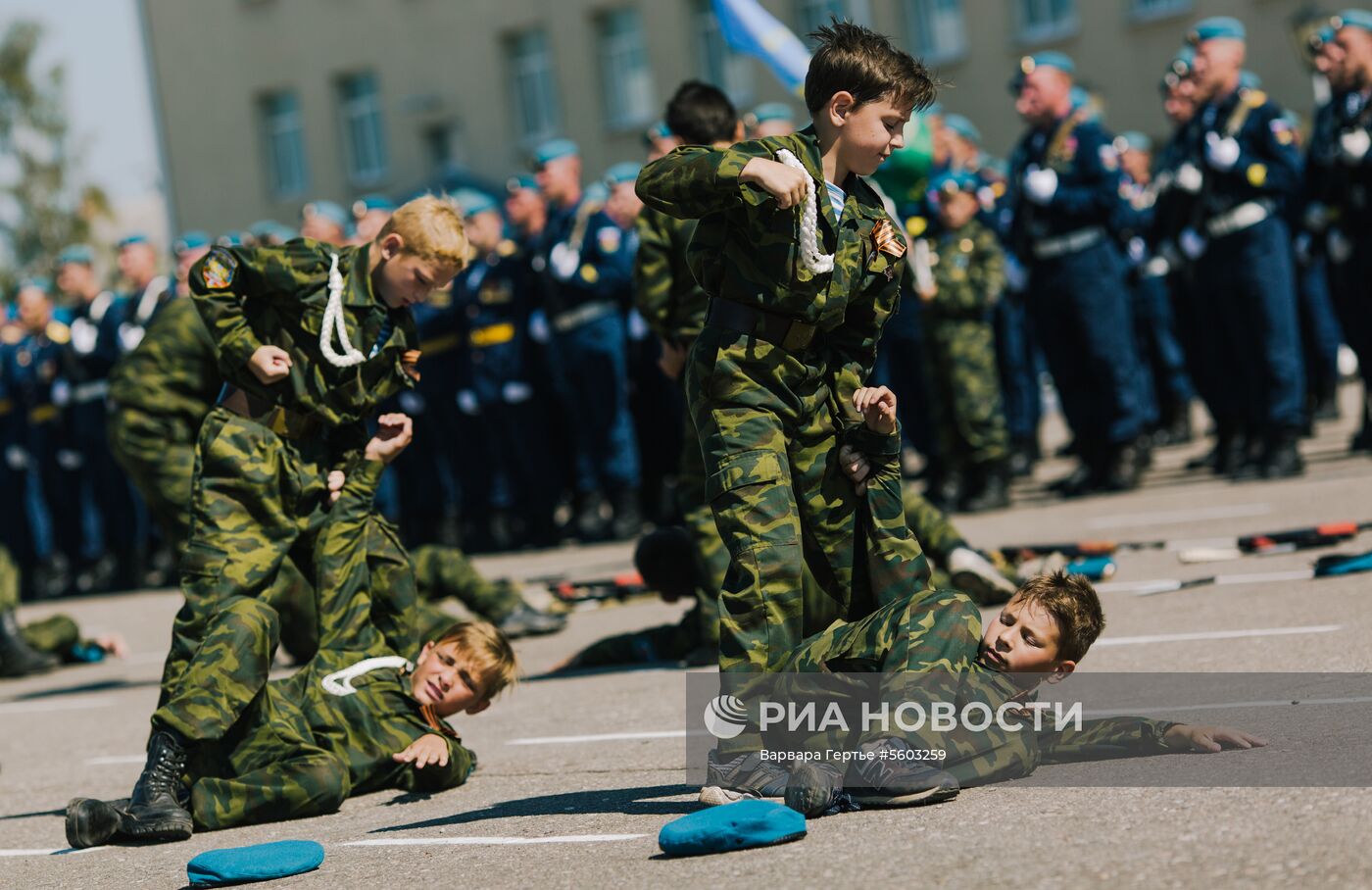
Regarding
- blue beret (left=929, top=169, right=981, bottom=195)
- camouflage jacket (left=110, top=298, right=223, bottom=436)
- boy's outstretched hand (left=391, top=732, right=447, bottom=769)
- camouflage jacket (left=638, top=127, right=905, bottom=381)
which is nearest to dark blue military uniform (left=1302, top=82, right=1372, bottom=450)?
blue beret (left=929, top=169, right=981, bottom=195)

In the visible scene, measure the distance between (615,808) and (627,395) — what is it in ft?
29.6

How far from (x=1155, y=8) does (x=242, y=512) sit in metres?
22.0

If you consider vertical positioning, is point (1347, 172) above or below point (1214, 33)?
below

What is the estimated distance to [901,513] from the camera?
5648mm

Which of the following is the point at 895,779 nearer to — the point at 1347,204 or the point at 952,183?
the point at 1347,204

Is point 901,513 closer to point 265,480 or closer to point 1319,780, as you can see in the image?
point 1319,780

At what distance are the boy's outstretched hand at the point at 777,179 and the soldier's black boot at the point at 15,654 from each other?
6659mm

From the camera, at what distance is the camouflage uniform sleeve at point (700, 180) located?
5.14 m

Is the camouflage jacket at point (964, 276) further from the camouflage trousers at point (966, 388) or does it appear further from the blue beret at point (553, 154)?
the blue beret at point (553, 154)

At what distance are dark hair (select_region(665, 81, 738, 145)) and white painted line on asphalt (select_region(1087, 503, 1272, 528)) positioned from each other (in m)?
3.90

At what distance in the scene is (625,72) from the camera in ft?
108

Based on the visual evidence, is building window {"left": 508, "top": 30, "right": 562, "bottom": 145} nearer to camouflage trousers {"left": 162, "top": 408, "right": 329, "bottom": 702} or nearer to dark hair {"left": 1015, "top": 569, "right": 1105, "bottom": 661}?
camouflage trousers {"left": 162, "top": 408, "right": 329, "bottom": 702}

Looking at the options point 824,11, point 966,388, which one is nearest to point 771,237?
point 966,388

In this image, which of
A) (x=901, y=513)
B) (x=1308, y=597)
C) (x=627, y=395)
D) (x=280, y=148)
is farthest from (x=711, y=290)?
(x=280, y=148)
